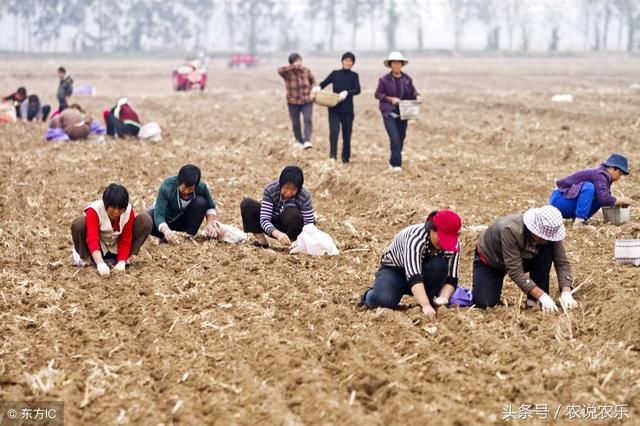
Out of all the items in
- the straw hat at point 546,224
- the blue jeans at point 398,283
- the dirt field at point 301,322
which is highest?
the straw hat at point 546,224

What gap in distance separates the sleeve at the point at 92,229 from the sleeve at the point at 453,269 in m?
2.86

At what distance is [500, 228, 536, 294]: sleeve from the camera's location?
6.24 m

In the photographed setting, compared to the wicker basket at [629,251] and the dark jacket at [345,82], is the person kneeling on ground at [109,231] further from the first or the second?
the dark jacket at [345,82]

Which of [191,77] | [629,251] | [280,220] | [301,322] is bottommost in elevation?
[301,322]

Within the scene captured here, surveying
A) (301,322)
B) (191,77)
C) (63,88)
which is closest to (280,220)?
(301,322)

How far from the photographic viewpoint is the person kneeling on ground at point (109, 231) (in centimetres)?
709

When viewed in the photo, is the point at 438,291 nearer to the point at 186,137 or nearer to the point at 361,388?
the point at 361,388

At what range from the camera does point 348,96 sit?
12930mm

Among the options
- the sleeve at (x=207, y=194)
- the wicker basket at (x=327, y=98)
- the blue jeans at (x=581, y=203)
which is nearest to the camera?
the sleeve at (x=207, y=194)

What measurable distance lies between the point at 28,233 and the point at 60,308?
278cm

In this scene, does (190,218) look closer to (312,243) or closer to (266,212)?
(266,212)

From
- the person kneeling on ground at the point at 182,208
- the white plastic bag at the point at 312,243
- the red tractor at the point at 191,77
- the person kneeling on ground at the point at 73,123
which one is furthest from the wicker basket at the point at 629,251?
the red tractor at the point at 191,77

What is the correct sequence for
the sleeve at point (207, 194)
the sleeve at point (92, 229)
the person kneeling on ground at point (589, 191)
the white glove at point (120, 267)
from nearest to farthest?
the sleeve at point (92, 229), the white glove at point (120, 267), the sleeve at point (207, 194), the person kneeling on ground at point (589, 191)

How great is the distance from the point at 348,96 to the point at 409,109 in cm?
127
